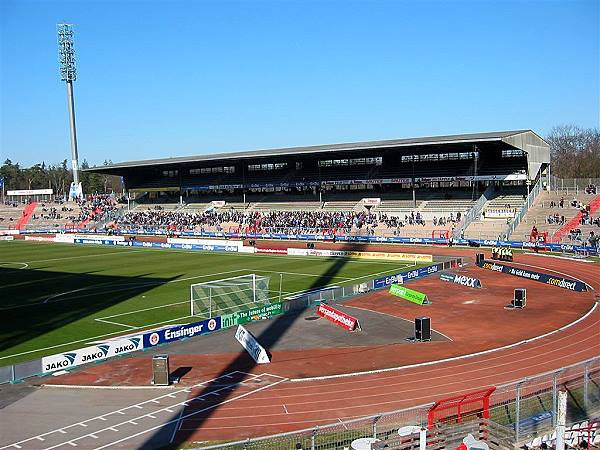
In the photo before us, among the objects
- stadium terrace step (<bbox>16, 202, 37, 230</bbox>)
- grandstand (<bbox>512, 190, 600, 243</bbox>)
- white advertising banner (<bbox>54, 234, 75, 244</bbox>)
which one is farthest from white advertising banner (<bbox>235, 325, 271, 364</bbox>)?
stadium terrace step (<bbox>16, 202, 37, 230</bbox>)

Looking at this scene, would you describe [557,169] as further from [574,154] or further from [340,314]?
[340,314]

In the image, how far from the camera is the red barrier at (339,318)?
105 ft

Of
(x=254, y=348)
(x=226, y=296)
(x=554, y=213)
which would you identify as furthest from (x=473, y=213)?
(x=254, y=348)

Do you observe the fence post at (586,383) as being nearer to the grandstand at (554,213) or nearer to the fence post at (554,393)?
the fence post at (554,393)

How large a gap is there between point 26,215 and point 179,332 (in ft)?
341

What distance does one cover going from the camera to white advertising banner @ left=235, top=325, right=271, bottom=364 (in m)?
26.0

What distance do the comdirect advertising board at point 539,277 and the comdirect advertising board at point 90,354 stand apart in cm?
3038

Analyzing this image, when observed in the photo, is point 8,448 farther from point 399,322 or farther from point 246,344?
point 399,322

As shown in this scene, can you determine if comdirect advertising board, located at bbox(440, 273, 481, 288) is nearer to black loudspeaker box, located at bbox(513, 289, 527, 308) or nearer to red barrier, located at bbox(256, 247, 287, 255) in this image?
black loudspeaker box, located at bbox(513, 289, 527, 308)

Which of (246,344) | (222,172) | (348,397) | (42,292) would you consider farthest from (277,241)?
(348,397)

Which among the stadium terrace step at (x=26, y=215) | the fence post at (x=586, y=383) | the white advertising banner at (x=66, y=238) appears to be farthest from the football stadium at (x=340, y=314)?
the stadium terrace step at (x=26, y=215)

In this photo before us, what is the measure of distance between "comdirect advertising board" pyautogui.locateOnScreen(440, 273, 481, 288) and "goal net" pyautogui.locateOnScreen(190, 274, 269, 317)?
15631 millimetres

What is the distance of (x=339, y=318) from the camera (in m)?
33.1

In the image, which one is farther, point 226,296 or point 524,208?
point 524,208
